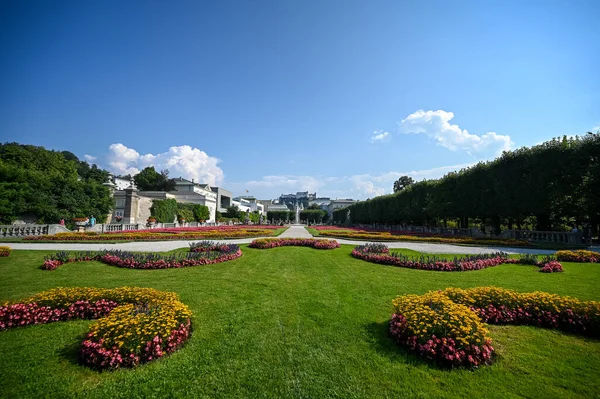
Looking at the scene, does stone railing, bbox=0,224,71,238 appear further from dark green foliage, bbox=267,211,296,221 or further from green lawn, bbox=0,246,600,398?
dark green foliage, bbox=267,211,296,221

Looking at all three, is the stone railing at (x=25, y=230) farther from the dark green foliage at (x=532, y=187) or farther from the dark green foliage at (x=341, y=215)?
the dark green foliage at (x=341, y=215)

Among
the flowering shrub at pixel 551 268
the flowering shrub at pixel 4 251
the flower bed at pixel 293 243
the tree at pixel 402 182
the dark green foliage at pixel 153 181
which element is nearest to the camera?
the flowering shrub at pixel 551 268

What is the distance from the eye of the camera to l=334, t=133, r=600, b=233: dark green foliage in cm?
2045

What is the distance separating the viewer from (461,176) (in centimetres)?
3169

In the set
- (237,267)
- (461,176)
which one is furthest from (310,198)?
(237,267)

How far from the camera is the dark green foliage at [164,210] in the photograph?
141 ft

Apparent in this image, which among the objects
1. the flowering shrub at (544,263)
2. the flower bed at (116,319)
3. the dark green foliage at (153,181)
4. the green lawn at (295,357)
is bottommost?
the green lawn at (295,357)

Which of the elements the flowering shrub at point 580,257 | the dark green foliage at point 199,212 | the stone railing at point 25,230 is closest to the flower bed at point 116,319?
the flowering shrub at point 580,257

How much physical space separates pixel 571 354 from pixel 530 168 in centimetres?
2586

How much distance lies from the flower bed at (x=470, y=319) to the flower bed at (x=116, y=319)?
12.4ft

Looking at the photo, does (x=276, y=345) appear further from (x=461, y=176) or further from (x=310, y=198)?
(x=310, y=198)

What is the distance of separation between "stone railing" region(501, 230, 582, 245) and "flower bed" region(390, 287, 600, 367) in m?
19.7

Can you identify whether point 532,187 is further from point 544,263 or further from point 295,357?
point 295,357

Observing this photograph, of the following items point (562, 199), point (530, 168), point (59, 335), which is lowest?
point (59, 335)
